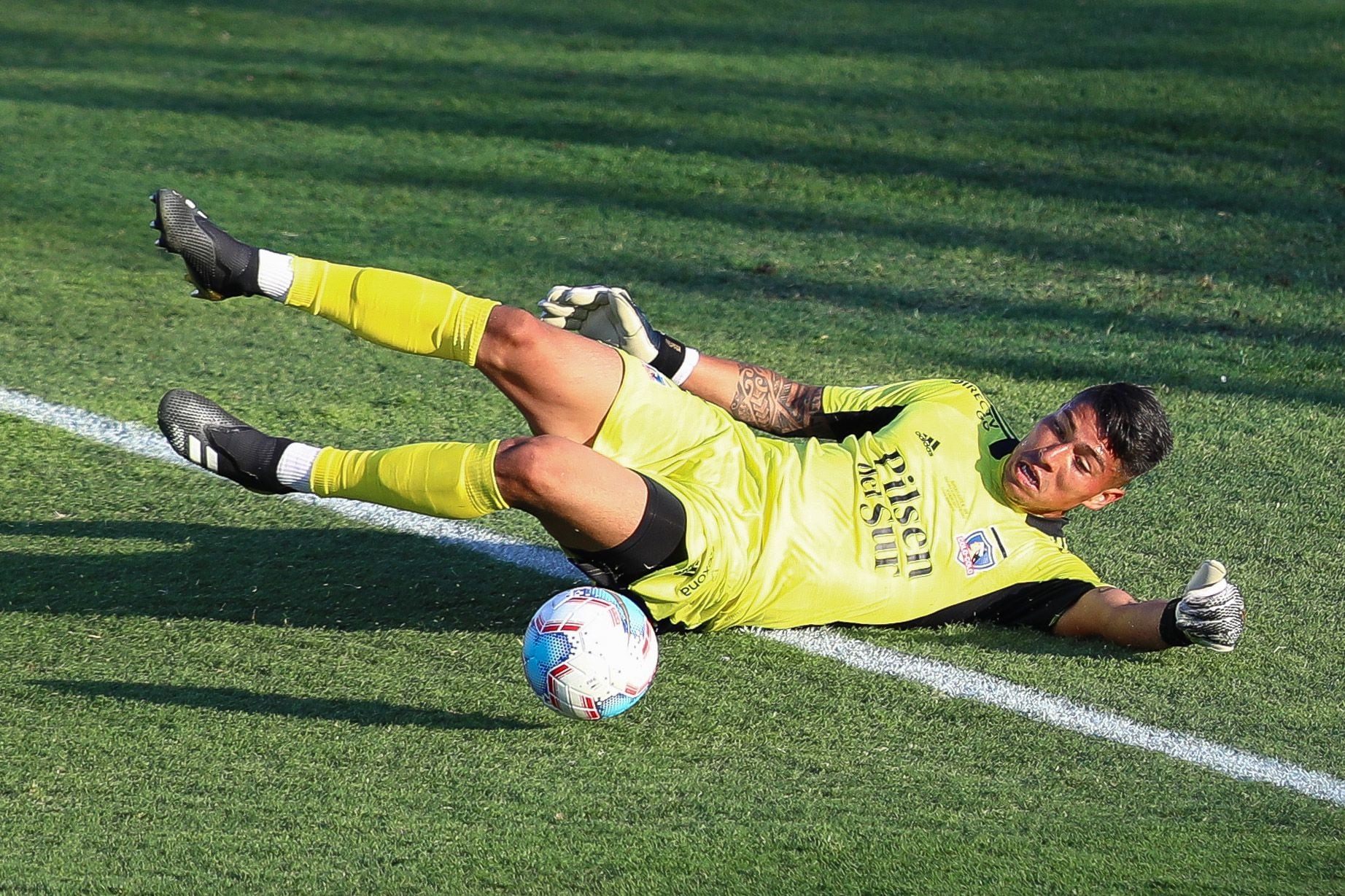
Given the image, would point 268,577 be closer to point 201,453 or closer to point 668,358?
point 201,453

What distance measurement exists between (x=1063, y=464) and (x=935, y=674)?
0.72 metres

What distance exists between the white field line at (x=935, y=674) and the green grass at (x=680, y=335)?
7 cm

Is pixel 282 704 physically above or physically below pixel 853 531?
below

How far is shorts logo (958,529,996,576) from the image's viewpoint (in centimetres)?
441

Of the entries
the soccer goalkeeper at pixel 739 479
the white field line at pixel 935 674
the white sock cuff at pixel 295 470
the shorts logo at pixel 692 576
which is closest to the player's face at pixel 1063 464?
the soccer goalkeeper at pixel 739 479

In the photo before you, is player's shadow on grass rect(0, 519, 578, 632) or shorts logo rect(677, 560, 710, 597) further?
player's shadow on grass rect(0, 519, 578, 632)

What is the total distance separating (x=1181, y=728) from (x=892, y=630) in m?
0.87

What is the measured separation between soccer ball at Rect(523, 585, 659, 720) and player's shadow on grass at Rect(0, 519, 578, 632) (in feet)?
2.20

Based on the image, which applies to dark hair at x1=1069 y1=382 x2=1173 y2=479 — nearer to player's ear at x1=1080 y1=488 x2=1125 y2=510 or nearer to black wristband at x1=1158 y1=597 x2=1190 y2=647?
player's ear at x1=1080 y1=488 x2=1125 y2=510

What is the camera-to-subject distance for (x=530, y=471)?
3.83 m

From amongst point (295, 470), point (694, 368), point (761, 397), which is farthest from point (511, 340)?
point (761, 397)

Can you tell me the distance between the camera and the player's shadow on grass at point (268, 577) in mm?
4453

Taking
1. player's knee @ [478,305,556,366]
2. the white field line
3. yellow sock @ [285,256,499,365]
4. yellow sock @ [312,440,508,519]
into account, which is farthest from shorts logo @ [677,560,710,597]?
yellow sock @ [285,256,499,365]

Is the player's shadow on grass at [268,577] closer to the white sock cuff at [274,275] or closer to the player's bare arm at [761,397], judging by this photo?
the player's bare arm at [761,397]
